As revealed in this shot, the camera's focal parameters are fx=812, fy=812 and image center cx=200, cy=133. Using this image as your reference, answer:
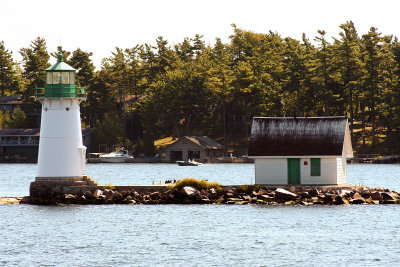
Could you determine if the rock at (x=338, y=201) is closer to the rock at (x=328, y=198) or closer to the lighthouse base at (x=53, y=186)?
the rock at (x=328, y=198)

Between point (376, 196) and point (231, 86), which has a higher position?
point (231, 86)

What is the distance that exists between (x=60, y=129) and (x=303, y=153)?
50.2 ft

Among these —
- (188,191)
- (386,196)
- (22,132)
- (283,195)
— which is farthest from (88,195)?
(22,132)

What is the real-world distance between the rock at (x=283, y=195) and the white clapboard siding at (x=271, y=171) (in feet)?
6.60

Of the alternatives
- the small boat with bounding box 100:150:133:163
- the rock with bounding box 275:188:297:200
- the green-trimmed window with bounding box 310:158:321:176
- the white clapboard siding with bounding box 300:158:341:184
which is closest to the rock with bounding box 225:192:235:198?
the rock with bounding box 275:188:297:200

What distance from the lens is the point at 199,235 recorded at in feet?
139

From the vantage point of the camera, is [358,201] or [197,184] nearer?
[358,201]

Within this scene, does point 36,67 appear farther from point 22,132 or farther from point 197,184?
point 197,184

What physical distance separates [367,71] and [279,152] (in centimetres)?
6820

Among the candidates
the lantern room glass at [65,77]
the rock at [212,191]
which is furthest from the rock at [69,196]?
the rock at [212,191]

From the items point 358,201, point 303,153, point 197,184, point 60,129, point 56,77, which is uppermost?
point 56,77

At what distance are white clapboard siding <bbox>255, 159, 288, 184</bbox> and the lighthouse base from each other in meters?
11.5

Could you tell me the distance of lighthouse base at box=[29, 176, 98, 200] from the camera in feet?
166

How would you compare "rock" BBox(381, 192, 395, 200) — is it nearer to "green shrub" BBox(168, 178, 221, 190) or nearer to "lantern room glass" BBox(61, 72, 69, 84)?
"green shrub" BBox(168, 178, 221, 190)
